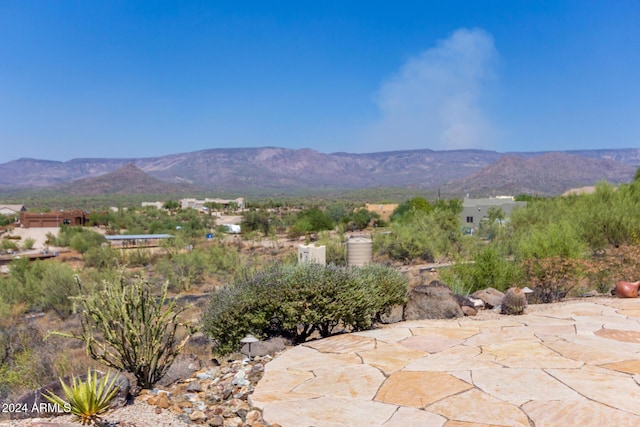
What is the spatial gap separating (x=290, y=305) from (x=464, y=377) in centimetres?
247

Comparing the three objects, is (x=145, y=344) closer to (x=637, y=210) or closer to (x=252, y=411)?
(x=252, y=411)

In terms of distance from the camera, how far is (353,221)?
58.1 m

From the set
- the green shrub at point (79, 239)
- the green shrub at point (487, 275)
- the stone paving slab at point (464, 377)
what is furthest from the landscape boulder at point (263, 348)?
the green shrub at point (79, 239)

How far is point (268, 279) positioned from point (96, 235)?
137 ft

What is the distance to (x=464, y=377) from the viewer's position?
16.8 feet

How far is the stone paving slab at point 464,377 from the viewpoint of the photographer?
425cm

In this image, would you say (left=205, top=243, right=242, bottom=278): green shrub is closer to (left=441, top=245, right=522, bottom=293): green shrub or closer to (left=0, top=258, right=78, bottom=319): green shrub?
(left=0, top=258, right=78, bottom=319): green shrub

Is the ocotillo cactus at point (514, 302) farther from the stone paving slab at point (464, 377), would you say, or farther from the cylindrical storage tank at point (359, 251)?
the cylindrical storage tank at point (359, 251)

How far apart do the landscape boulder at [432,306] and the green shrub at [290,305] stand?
111 cm

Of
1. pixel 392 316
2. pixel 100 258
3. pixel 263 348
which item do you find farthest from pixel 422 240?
pixel 263 348

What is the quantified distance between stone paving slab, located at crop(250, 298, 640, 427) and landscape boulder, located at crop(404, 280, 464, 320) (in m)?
0.79

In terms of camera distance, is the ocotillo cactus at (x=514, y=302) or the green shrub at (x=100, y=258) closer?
the ocotillo cactus at (x=514, y=302)

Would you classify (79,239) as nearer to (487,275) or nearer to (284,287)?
(487,275)

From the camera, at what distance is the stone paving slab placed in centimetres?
425
